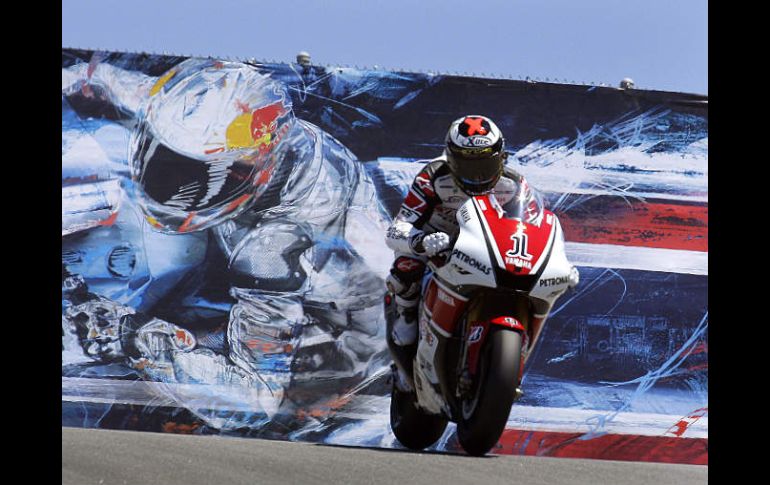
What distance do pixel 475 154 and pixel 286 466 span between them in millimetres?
2217

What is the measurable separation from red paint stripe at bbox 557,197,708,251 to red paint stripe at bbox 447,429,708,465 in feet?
6.19

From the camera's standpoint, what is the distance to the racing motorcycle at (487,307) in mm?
6344

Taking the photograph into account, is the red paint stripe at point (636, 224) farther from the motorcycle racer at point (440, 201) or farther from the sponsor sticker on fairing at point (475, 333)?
the sponsor sticker on fairing at point (475, 333)

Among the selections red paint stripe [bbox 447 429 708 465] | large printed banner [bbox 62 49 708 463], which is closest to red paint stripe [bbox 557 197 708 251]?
large printed banner [bbox 62 49 708 463]

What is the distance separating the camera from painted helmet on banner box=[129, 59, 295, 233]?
458 inches

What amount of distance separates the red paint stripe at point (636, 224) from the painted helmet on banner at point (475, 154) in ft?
16.1

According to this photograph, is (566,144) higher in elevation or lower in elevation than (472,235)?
higher

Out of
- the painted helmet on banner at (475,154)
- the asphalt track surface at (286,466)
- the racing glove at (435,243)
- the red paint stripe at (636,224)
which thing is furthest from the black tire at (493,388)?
the red paint stripe at (636,224)

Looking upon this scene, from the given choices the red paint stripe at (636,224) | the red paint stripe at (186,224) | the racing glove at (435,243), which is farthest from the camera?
the red paint stripe at (636,224)

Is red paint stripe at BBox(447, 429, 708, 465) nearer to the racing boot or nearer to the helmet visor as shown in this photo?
the helmet visor
